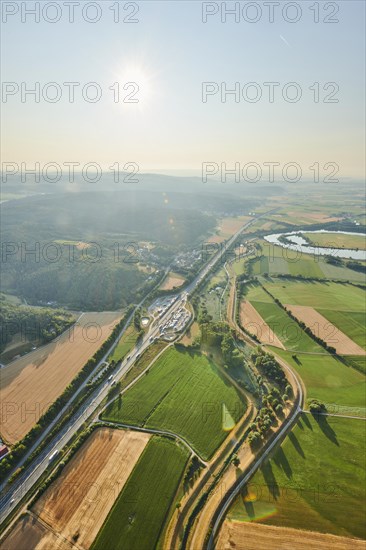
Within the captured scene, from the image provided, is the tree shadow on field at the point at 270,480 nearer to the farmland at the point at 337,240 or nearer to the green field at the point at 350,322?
the green field at the point at 350,322

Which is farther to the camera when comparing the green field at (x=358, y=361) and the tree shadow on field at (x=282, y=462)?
the green field at (x=358, y=361)

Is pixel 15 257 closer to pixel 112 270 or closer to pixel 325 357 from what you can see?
pixel 112 270

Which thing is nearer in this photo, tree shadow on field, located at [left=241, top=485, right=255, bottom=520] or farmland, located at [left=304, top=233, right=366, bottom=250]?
tree shadow on field, located at [left=241, top=485, right=255, bottom=520]

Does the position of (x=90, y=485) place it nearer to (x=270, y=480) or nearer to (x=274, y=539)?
(x=274, y=539)

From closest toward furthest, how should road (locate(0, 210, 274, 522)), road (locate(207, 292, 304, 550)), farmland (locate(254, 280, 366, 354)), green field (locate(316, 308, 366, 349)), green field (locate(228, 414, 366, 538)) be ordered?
1. road (locate(207, 292, 304, 550))
2. green field (locate(228, 414, 366, 538))
3. road (locate(0, 210, 274, 522))
4. green field (locate(316, 308, 366, 349))
5. farmland (locate(254, 280, 366, 354))

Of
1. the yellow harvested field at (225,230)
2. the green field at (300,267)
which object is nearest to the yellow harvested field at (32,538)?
the green field at (300,267)

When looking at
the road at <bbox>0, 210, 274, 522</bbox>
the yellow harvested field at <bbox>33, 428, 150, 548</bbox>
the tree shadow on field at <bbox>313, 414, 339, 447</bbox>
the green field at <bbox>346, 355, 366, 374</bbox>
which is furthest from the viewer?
the green field at <bbox>346, 355, 366, 374</bbox>

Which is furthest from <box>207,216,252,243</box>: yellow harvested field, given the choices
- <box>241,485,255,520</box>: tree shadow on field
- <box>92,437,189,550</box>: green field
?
<box>241,485,255,520</box>: tree shadow on field

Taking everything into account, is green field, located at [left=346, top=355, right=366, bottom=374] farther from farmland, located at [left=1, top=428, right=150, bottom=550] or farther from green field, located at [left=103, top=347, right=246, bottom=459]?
farmland, located at [left=1, top=428, right=150, bottom=550]
